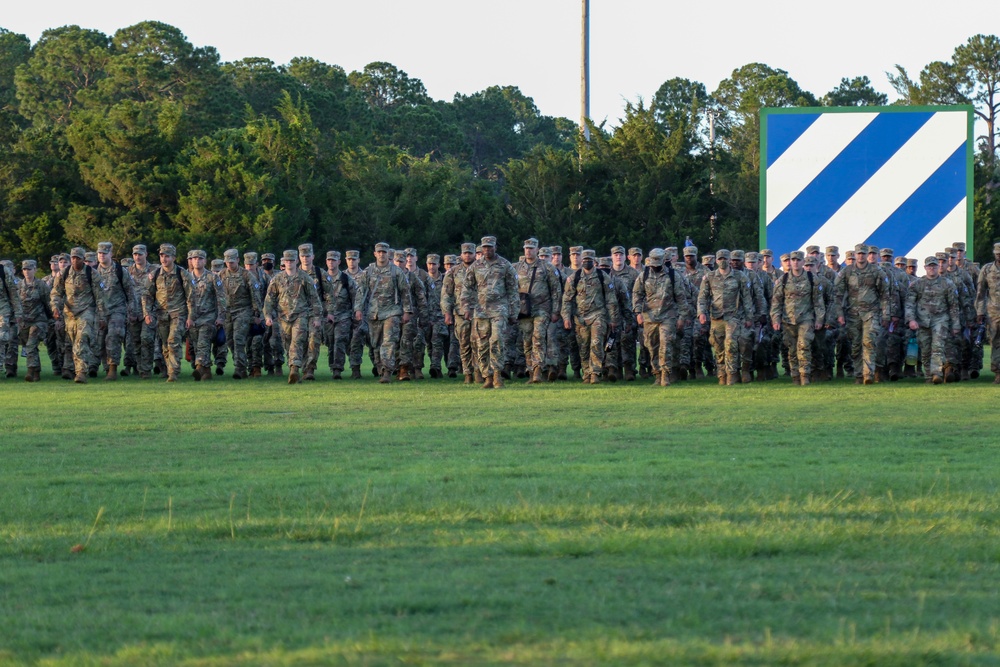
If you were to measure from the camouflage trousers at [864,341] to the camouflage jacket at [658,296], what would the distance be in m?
2.52

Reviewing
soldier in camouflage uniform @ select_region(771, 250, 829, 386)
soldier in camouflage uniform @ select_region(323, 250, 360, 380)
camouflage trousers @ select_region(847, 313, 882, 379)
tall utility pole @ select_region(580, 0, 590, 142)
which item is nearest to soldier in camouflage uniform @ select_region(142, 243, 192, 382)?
soldier in camouflage uniform @ select_region(323, 250, 360, 380)

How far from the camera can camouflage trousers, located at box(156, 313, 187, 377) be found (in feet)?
71.4

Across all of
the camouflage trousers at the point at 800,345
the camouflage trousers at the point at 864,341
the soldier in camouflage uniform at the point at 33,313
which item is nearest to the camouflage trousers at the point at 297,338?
the soldier in camouflage uniform at the point at 33,313

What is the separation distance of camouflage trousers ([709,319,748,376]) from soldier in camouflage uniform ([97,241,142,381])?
341 inches

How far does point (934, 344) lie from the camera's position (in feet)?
67.6

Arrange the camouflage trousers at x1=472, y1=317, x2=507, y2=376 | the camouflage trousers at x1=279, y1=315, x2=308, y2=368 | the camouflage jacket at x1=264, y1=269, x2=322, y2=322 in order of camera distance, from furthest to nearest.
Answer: the camouflage jacket at x1=264, y1=269, x2=322, y2=322 < the camouflage trousers at x1=279, y1=315, x2=308, y2=368 < the camouflage trousers at x1=472, y1=317, x2=507, y2=376

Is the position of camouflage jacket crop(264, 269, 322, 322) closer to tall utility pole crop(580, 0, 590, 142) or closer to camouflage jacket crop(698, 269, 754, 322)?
camouflage jacket crop(698, 269, 754, 322)

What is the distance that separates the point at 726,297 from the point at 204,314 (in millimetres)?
7678

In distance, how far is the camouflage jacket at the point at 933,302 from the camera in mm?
20688

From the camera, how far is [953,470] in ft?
33.3

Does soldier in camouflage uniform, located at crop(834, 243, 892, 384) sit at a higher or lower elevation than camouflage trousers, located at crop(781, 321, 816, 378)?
higher

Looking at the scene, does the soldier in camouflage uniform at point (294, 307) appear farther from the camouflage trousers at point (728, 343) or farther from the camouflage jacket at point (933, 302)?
the camouflage jacket at point (933, 302)

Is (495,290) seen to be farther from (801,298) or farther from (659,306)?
(801,298)

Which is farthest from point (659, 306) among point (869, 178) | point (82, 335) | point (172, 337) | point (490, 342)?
point (869, 178)
